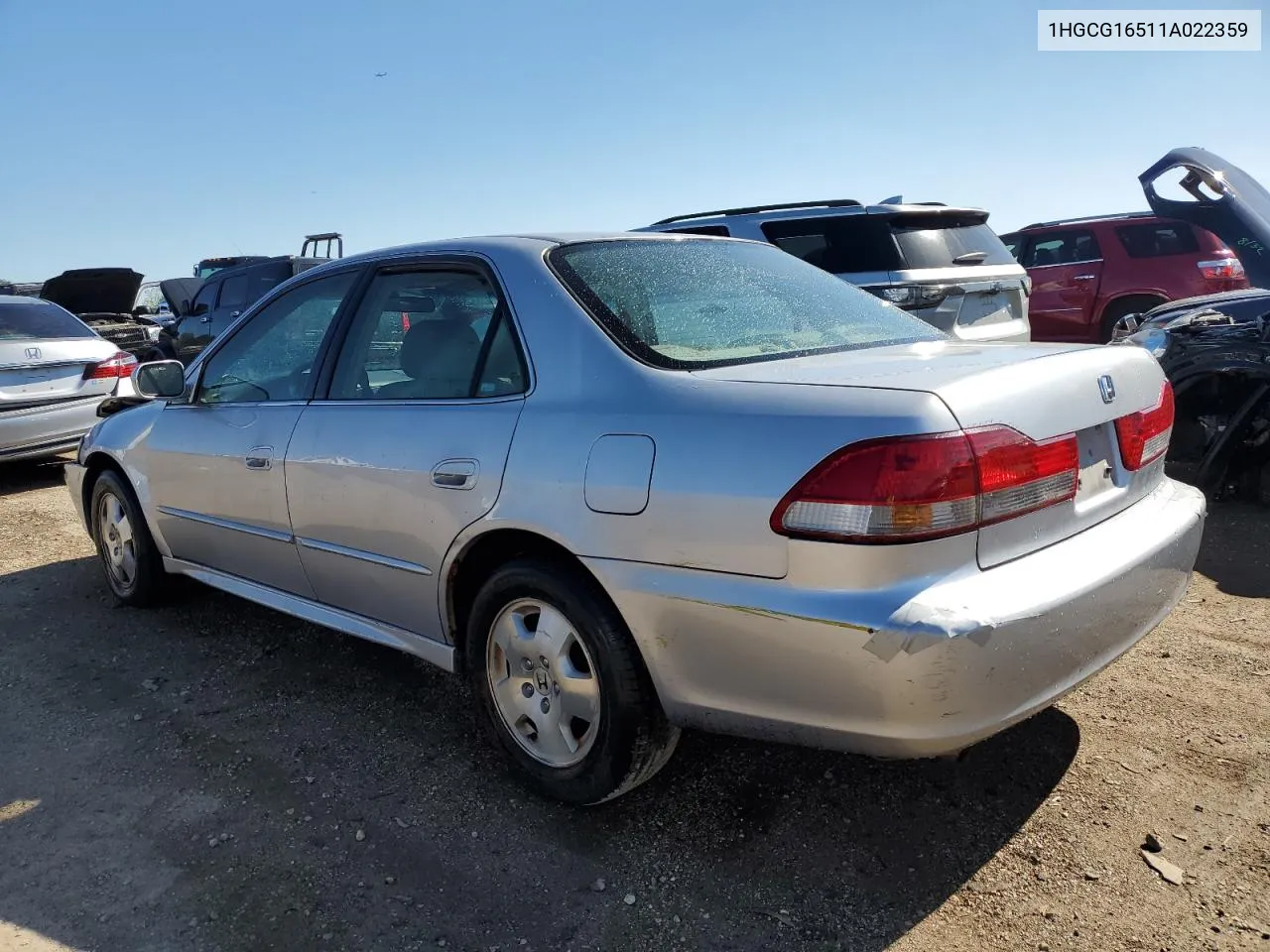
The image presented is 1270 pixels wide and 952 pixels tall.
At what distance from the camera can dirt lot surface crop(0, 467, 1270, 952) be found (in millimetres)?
2254

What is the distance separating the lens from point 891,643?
6.53 ft

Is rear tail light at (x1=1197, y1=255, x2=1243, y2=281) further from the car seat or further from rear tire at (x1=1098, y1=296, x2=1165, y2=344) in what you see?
the car seat

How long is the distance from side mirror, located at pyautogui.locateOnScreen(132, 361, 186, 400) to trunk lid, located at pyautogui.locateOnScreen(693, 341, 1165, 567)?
2665 millimetres

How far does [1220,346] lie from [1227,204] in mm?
1601

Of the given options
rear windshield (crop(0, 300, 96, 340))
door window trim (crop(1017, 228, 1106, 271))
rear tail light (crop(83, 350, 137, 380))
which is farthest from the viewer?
door window trim (crop(1017, 228, 1106, 271))

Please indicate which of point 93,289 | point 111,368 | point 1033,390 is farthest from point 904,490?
point 93,289

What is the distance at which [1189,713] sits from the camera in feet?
10.2

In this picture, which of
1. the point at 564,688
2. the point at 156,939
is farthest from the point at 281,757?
the point at 564,688

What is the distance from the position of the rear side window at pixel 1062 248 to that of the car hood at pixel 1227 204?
12.8ft

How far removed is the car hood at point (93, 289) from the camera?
13.9 metres

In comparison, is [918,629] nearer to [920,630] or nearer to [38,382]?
[920,630]

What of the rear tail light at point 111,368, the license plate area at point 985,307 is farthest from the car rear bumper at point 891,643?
the rear tail light at point 111,368

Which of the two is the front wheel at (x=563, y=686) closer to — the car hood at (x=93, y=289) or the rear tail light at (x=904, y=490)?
the rear tail light at (x=904, y=490)

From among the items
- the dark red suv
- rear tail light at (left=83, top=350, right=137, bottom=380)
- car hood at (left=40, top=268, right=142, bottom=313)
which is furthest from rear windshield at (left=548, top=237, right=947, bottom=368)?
car hood at (left=40, top=268, right=142, bottom=313)
